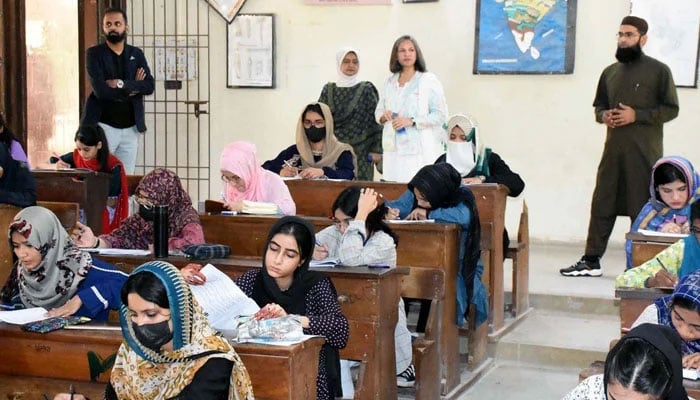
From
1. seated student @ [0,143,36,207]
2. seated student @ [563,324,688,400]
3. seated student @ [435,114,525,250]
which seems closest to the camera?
seated student @ [563,324,688,400]

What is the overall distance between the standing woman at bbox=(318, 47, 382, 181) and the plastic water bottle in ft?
11.4

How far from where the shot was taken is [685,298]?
3.17 m

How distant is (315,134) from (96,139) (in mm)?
1459

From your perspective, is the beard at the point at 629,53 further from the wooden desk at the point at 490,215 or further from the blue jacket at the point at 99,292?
the blue jacket at the point at 99,292

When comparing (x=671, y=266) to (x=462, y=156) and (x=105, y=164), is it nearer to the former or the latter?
(x=462, y=156)

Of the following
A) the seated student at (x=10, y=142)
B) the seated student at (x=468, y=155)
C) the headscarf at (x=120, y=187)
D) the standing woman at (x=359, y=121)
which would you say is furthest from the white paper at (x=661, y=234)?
the seated student at (x=10, y=142)

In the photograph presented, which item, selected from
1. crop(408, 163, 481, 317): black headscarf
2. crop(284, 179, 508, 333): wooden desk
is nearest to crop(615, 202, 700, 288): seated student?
crop(408, 163, 481, 317): black headscarf

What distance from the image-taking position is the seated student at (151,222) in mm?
4633

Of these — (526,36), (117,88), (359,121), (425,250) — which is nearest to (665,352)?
(425,250)

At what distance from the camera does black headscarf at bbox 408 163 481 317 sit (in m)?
5.09

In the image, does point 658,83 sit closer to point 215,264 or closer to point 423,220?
point 423,220

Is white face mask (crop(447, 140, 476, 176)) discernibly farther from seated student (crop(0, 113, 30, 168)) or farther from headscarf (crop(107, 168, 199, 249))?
seated student (crop(0, 113, 30, 168))

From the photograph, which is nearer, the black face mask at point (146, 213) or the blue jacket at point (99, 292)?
the blue jacket at point (99, 292)

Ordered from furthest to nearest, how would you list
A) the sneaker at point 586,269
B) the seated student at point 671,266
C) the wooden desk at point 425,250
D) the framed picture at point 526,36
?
the framed picture at point 526,36
the sneaker at point 586,269
the wooden desk at point 425,250
the seated student at point 671,266
